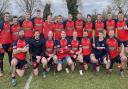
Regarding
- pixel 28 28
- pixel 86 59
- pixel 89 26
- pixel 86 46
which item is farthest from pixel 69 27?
pixel 28 28

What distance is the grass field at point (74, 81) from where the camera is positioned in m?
10.7

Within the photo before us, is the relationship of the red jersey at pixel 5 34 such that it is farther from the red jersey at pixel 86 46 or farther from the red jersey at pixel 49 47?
the red jersey at pixel 86 46

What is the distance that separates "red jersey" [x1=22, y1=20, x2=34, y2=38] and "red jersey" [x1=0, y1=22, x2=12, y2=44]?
2.20ft

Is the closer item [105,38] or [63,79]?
[63,79]

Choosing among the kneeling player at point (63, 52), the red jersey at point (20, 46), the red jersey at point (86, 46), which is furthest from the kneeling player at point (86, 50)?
the red jersey at point (20, 46)

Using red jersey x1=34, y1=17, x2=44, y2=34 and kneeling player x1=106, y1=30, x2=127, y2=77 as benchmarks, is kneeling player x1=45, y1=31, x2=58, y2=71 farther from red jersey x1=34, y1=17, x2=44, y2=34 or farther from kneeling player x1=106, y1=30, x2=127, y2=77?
kneeling player x1=106, y1=30, x2=127, y2=77

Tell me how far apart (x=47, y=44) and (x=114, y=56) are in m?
2.63

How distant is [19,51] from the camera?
1186 cm

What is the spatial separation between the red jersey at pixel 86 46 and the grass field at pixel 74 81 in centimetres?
76

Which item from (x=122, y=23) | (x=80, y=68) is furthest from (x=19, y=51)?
(x=122, y=23)

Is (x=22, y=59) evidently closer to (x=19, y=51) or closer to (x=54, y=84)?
(x=19, y=51)

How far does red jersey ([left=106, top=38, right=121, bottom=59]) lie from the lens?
12203 mm

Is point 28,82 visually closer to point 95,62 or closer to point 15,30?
point 15,30

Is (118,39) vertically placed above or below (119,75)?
above
